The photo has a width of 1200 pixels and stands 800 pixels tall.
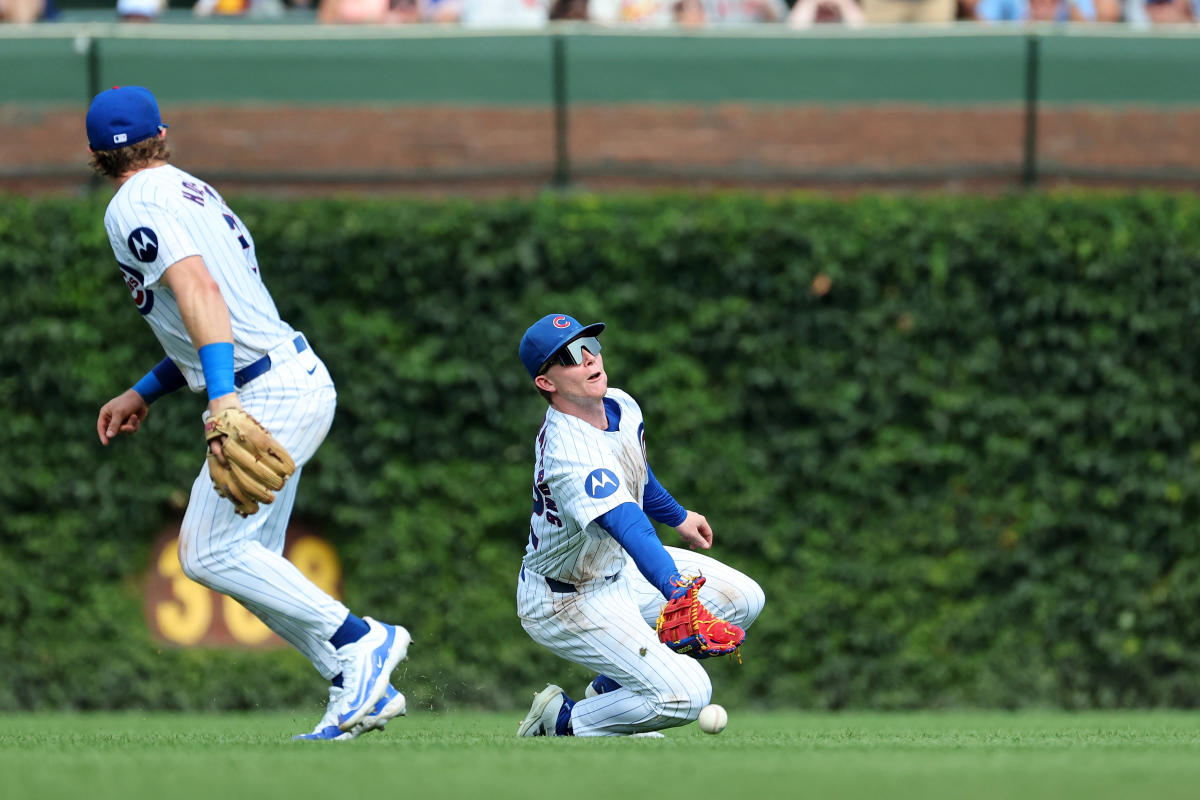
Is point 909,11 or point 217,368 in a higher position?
point 909,11

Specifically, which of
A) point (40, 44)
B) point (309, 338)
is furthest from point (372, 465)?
point (40, 44)

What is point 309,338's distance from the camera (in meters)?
9.52

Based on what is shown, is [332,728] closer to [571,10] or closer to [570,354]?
[570,354]

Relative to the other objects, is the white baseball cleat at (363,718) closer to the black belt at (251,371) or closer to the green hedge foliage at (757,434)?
the black belt at (251,371)

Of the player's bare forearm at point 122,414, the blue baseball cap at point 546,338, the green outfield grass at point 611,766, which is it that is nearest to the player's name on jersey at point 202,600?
the green outfield grass at point 611,766

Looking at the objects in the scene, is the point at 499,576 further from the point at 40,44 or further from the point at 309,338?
→ the point at 40,44

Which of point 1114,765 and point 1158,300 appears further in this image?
point 1158,300

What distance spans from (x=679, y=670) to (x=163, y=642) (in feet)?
17.2

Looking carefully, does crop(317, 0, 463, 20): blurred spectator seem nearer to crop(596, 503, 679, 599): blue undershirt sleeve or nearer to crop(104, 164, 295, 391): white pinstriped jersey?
crop(104, 164, 295, 391): white pinstriped jersey

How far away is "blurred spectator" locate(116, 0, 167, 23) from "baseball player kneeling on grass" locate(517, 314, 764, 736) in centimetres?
694

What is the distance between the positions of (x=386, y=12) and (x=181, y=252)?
6426 mm

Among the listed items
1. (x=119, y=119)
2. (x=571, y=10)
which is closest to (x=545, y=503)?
(x=119, y=119)

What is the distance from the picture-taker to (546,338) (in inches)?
218

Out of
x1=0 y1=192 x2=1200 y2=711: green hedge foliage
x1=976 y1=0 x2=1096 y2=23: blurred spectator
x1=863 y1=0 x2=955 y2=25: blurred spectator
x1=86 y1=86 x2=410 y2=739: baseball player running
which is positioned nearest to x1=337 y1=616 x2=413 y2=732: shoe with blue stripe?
x1=86 y1=86 x2=410 y2=739: baseball player running
